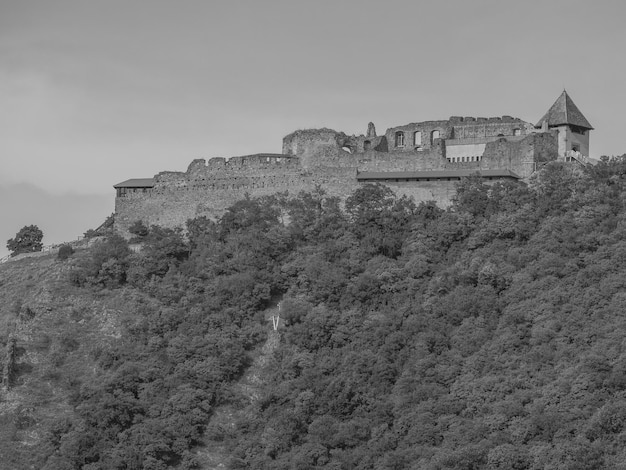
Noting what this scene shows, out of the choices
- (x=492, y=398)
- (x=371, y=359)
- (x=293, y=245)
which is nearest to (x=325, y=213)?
(x=293, y=245)

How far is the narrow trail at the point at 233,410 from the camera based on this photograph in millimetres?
50094

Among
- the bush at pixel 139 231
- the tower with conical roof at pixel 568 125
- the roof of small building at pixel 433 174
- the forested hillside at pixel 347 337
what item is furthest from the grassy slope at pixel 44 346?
the tower with conical roof at pixel 568 125

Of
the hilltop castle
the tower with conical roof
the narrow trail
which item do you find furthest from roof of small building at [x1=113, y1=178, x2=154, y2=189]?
the tower with conical roof

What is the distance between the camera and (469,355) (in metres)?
50.5

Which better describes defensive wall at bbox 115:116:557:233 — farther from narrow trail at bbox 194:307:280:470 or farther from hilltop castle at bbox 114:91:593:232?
narrow trail at bbox 194:307:280:470

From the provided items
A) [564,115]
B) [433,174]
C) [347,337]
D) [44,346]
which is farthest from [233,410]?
[564,115]

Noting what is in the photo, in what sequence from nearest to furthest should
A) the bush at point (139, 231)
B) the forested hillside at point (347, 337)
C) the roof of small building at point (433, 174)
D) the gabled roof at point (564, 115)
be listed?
the forested hillside at point (347, 337) < the roof of small building at point (433, 174) < the gabled roof at point (564, 115) < the bush at point (139, 231)

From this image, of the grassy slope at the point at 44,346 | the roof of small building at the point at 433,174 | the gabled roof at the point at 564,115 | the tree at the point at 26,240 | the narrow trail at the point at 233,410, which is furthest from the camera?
the tree at the point at 26,240

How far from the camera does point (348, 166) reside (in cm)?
6294

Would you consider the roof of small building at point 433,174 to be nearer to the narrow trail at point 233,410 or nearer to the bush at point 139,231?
the narrow trail at point 233,410

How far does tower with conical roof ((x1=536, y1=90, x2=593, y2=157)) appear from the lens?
2443 inches

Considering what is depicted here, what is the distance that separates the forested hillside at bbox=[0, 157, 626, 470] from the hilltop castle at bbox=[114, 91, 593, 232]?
1.18 metres

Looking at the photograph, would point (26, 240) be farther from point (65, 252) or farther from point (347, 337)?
point (347, 337)

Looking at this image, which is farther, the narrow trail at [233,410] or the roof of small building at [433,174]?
the roof of small building at [433,174]
